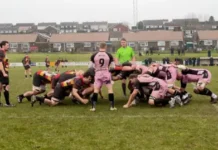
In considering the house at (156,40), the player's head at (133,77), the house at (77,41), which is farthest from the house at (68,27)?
the player's head at (133,77)

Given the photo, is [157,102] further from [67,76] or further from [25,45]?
[25,45]

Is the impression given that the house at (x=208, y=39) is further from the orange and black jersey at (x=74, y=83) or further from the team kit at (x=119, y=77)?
the orange and black jersey at (x=74, y=83)

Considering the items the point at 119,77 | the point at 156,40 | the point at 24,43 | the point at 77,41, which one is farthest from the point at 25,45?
the point at 119,77

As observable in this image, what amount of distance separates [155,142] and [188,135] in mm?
868

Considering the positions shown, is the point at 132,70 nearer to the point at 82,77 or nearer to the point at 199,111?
the point at 82,77

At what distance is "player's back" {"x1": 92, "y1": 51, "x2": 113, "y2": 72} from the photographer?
10039 mm

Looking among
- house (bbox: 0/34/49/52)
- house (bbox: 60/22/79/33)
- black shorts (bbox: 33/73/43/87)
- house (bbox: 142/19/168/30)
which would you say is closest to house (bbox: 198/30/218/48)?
house (bbox: 0/34/49/52)

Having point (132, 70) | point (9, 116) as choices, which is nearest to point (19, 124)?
point (9, 116)

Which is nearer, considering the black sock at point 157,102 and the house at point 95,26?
the black sock at point 157,102

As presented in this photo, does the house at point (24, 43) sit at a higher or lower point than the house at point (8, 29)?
lower

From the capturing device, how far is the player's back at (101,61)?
10039 millimetres

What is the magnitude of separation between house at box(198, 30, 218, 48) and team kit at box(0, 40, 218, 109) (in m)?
77.4

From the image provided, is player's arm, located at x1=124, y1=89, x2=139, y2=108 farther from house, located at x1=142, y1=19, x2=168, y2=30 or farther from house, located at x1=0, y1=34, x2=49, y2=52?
house, located at x1=142, y1=19, x2=168, y2=30

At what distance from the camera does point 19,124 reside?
8.37 metres
